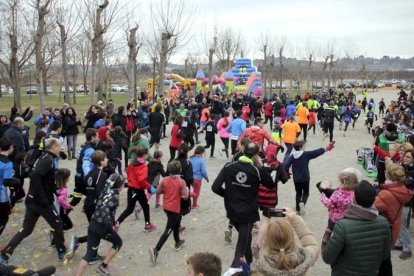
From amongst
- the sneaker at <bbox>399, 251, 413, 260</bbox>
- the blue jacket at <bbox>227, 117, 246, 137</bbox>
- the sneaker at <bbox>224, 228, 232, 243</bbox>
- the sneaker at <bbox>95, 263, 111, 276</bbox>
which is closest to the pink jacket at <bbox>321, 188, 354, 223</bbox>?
the sneaker at <bbox>399, 251, 413, 260</bbox>

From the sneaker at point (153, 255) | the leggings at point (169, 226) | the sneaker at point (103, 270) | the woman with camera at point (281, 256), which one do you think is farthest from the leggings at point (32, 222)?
the woman with camera at point (281, 256)

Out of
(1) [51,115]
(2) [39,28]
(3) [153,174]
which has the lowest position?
(3) [153,174]

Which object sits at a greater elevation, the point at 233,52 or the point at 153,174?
the point at 233,52

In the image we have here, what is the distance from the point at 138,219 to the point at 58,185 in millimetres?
1910

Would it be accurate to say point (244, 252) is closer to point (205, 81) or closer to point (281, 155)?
point (281, 155)

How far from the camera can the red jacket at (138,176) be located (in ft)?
21.4

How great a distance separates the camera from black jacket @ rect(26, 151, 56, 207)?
5.49 metres

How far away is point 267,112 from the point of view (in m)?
19.4

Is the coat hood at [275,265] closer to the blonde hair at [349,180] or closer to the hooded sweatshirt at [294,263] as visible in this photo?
the hooded sweatshirt at [294,263]

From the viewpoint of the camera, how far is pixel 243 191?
5199mm

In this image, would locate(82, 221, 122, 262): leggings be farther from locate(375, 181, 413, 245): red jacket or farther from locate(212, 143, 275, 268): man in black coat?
locate(375, 181, 413, 245): red jacket

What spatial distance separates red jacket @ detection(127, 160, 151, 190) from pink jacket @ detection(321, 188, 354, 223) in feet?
9.20

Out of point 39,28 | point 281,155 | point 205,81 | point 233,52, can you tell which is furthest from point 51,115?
point 233,52

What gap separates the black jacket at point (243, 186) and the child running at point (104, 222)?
4.63 ft
